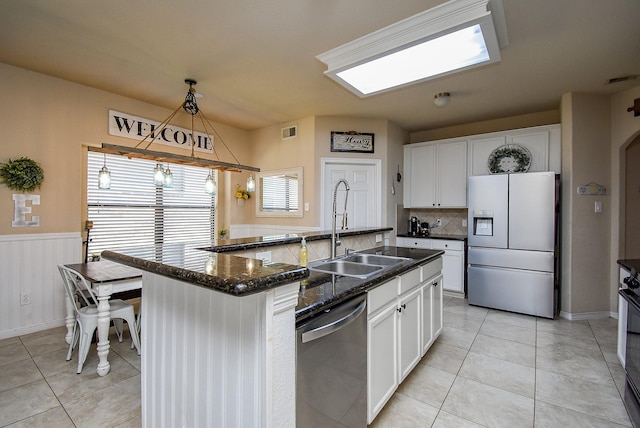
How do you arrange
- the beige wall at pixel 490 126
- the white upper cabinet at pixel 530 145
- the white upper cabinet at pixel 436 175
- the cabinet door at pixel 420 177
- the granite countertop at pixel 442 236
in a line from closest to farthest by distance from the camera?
1. the white upper cabinet at pixel 530 145
2. the beige wall at pixel 490 126
3. the granite countertop at pixel 442 236
4. the white upper cabinet at pixel 436 175
5. the cabinet door at pixel 420 177

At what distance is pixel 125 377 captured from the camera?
232 cm

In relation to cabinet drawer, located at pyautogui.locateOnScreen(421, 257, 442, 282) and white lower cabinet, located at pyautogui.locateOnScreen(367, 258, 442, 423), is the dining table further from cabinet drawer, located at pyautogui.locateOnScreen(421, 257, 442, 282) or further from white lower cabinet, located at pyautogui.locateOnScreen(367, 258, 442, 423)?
cabinet drawer, located at pyautogui.locateOnScreen(421, 257, 442, 282)

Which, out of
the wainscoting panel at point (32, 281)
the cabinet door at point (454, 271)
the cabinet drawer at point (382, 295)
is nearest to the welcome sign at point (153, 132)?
the wainscoting panel at point (32, 281)

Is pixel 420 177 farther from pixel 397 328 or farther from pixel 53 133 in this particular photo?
pixel 53 133

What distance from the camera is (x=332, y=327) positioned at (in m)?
1.26

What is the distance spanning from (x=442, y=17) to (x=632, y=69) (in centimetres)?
238

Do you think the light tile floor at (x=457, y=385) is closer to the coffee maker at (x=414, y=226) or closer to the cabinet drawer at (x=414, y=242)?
the cabinet drawer at (x=414, y=242)

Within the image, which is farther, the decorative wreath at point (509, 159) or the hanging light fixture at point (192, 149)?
the decorative wreath at point (509, 159)

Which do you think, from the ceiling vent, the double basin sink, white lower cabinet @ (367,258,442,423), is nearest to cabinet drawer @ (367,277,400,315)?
white lower cabinet @ (367,258,442,423)

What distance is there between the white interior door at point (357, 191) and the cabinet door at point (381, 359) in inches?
108

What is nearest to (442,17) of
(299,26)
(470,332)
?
(299,26)

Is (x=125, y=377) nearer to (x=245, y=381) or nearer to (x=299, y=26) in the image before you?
(x=245, y=381)

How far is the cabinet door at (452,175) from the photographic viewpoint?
4523 millimetres

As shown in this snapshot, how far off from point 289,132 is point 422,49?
9.02 feet
